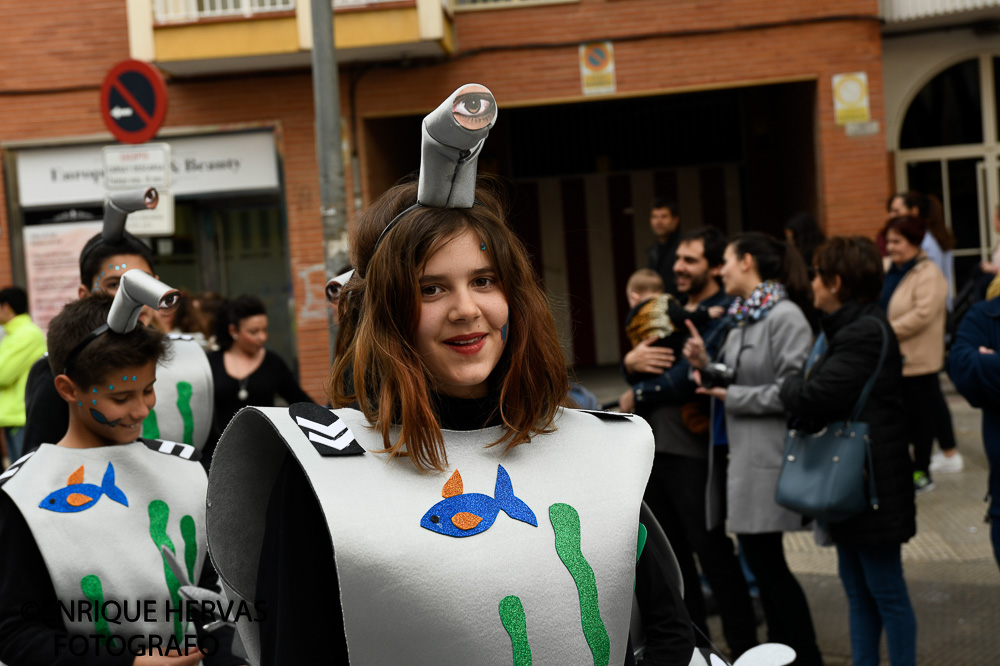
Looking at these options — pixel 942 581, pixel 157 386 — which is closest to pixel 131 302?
pixel 157 386

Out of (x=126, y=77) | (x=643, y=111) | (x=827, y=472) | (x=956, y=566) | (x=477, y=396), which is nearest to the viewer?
(x=477, y=396)

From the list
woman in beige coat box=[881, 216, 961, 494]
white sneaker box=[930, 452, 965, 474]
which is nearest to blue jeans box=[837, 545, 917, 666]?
woman in beige coat box=[881, 216, 961, 494]

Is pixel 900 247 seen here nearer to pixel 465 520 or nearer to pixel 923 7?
pixel 923 7

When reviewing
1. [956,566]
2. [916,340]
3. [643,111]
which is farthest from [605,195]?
[956,566]

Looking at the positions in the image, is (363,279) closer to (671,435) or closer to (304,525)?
(304,525)

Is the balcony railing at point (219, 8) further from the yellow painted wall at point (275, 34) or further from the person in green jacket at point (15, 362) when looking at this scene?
the person in green jacket at point (15, 362)

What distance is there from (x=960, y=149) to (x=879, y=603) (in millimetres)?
9101

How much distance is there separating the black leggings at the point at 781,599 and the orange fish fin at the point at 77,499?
2.94 m

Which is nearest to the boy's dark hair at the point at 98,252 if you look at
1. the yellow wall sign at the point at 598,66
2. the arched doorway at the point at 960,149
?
the yellow wall sign at the point at 598,66

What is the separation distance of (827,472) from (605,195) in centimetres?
1179

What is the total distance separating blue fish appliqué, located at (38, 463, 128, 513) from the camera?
2436 millimetres

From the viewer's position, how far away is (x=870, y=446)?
4.12m

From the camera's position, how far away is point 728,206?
15.4 metres

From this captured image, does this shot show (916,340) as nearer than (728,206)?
Yes
